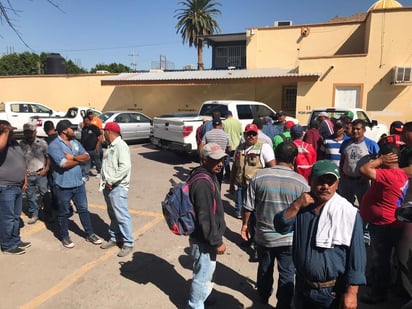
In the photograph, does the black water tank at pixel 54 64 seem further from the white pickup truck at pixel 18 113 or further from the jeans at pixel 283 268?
the jeans at pixel 283 268

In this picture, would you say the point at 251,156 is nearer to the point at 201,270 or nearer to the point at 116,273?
the point at 201,270

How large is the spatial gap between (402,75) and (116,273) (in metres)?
14.8

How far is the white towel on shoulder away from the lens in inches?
81.7

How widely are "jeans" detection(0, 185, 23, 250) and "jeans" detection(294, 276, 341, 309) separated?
386 cm

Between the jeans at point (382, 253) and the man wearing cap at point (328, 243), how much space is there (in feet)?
4.76

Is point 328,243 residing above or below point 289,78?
below

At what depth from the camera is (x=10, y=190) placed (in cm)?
444

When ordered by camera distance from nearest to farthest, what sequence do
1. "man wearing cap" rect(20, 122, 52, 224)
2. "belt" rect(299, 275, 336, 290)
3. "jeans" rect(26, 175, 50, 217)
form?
"belt" rect(299, 275, 336, 290)
"man wearing cap" rect(20, 122, 52, 224)
"jeans" rect(26, 175, 50, 217)

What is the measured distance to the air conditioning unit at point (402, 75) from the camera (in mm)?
14273

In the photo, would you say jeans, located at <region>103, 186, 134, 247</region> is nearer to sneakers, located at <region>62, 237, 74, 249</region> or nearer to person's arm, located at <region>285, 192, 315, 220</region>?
sneakers, located at <region>62, 237, 74, 249</region>

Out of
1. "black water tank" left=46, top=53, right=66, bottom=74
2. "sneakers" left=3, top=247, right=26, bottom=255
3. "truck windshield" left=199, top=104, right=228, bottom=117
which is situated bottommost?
"sneakers" left=3, top=247, right=26, bottom=255

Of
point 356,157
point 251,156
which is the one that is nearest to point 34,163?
point 251,156

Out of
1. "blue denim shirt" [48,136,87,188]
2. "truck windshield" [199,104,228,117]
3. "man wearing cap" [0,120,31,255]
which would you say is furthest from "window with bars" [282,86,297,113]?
"man wearing cap" [0,120,31,255]

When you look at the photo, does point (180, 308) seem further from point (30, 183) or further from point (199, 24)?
point (199, 24)
